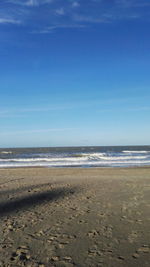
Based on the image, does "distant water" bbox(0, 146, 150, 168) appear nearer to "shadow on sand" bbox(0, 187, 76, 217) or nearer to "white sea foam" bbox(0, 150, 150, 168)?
"white sea foam" bbox(0, 150, 150, 168)

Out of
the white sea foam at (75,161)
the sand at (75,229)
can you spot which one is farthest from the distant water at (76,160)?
the sand at (75,229)

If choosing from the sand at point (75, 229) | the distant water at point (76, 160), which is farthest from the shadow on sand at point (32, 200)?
the distant water at point (76, 160)

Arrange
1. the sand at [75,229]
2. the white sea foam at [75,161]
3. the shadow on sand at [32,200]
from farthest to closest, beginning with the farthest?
the white sea foam at [75,161] → the shadow on sand at [32,200] → the sand at [75,229]

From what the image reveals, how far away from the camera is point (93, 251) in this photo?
4.58 metres

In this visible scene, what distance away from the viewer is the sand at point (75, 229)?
432cm

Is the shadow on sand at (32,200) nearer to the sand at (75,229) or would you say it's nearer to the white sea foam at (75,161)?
the sand at (75,229)

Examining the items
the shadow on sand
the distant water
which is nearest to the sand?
the shadow on sand

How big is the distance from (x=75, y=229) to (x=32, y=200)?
362 centimetres

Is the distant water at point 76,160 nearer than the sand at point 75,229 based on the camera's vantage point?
No

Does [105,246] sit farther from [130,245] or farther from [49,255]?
[49,255]

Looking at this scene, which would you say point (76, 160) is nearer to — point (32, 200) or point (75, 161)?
point (75, 161)

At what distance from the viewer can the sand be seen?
432 centimetres

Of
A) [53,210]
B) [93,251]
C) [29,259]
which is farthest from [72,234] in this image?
[53,210]

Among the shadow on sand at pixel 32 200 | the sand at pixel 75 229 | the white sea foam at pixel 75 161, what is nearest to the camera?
the sand at pixel 75 229
